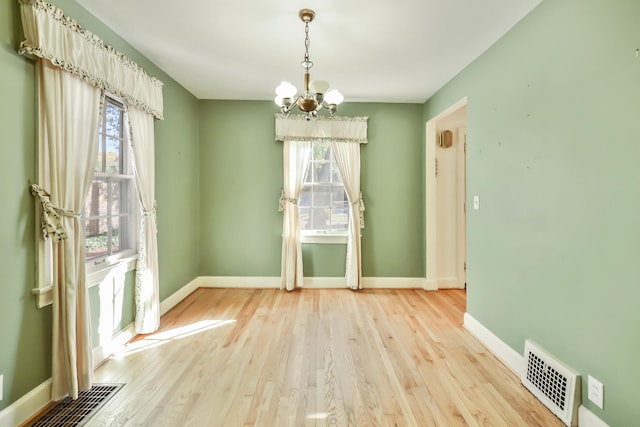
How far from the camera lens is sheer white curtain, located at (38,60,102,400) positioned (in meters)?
1.93

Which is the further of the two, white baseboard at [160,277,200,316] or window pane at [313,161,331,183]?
window pane at [313,161,331,183]

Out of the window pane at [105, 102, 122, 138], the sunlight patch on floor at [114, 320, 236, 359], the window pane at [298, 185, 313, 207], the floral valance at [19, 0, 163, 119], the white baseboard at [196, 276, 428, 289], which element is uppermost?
the floral valance at [19, 0, 163, 119]

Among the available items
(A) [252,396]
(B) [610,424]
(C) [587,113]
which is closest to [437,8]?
(C) [587,113]

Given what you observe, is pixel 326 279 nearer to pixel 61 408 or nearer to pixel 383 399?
pixel 383 399

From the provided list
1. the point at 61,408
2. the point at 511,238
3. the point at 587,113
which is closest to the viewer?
the point at 587,113

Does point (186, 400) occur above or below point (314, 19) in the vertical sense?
below

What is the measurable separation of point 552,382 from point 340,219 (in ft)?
9.86

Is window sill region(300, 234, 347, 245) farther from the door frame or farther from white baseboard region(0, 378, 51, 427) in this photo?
white baseboard region(0, 378, 51, 427)

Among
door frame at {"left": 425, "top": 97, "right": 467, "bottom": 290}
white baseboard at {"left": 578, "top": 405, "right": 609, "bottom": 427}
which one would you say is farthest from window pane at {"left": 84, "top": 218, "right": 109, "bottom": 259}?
door frame at {"left": 425, "top": 97, "right": 467, "bottom": 290}

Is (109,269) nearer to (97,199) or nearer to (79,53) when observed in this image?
(97,199)

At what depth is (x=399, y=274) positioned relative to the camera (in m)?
4.55

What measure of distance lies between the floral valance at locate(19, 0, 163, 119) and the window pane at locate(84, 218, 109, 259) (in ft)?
3.43

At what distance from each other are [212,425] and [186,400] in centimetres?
34

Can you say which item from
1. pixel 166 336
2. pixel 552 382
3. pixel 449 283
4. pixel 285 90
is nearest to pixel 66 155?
pixel 285 90
